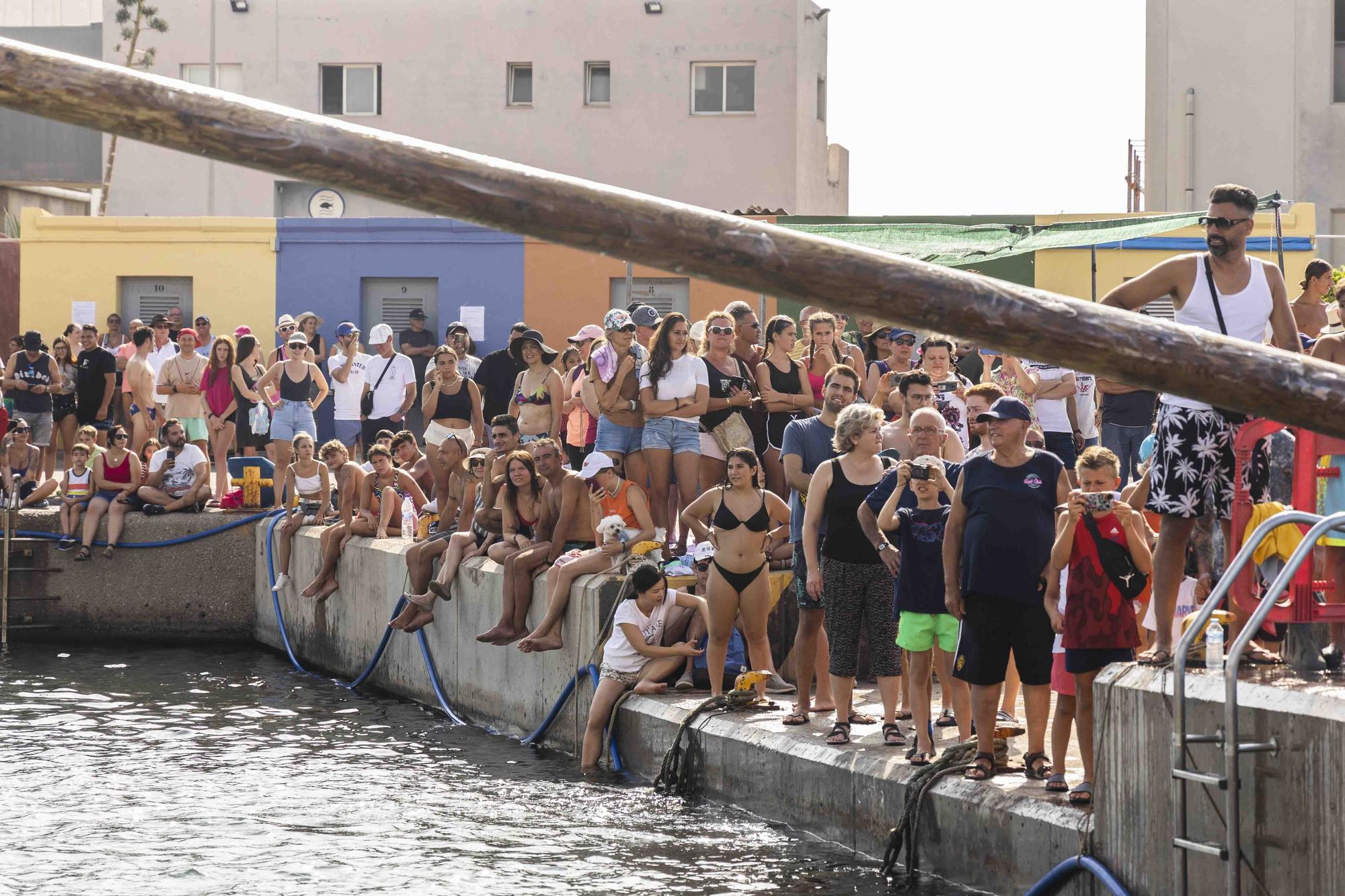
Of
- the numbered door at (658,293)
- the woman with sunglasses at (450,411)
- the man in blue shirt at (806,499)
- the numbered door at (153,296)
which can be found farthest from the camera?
the numbered door at (153,296)

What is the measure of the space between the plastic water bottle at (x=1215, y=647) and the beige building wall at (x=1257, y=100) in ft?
69.6

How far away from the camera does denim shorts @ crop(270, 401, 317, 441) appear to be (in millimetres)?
18500

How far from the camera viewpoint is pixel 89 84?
153 inches

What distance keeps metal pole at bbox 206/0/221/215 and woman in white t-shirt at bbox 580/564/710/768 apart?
82.1ft

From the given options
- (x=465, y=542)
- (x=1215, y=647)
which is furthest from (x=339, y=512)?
(x=1215, y=647)

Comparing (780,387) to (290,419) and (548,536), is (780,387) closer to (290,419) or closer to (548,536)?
(548,536)

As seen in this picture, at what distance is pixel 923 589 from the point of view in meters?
9.30

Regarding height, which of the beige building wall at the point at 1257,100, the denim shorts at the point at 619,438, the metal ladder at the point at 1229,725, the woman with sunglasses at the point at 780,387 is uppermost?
the beige building wall at the point at 1257,100

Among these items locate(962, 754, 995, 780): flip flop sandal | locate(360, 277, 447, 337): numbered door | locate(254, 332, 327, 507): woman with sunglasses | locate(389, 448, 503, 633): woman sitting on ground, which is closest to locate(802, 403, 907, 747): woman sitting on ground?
locate(962, 754, 995, 780): flip flop sandal

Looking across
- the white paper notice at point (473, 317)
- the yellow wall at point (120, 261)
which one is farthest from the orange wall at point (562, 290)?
the yellow wall at point (120, 261)

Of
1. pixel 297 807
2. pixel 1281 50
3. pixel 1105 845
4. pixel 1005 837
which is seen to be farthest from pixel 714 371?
pixel 1281 50

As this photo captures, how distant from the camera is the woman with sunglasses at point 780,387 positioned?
497 inches

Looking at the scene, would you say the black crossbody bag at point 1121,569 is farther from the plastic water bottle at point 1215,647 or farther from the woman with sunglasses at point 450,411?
the woman with sunglasses at point 450,411

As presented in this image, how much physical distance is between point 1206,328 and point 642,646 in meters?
6.23
